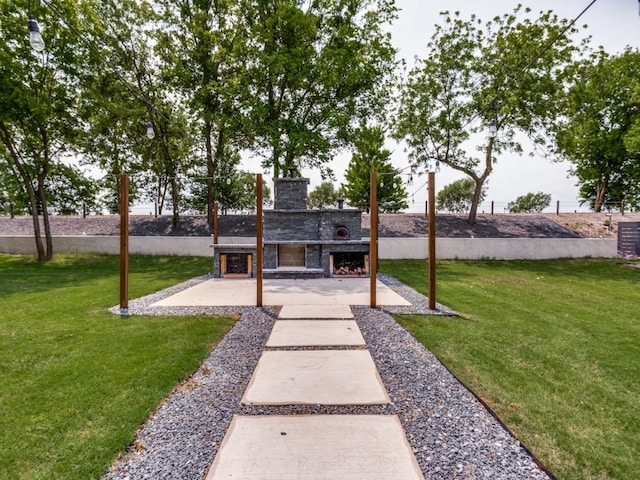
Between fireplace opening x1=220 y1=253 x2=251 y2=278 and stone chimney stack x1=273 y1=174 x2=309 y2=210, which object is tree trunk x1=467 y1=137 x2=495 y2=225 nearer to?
stone chimney stack x1=273 y1=174 x2=309 y2=210

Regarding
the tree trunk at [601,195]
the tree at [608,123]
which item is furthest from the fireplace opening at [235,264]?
the tree trunk at [601,195]

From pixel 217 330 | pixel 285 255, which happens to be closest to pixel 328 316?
pixel 217 330

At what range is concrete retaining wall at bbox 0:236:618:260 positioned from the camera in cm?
1540

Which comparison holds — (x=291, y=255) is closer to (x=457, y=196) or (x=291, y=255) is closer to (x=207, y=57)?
(x=207, y=57)

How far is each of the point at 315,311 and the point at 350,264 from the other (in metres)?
Result: 5.05

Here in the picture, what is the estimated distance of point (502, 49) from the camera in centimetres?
1609

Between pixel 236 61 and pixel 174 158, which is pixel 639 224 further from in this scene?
pixel 174 158

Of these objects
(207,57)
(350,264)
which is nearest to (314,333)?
(350,264)

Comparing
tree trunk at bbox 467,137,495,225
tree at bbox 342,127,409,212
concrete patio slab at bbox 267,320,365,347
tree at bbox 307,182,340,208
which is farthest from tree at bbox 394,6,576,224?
tree at bbox 307,182,340,208

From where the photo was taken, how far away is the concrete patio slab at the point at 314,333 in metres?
4.68

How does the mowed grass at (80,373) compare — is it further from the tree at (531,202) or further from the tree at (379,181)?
the tree at (531,202)

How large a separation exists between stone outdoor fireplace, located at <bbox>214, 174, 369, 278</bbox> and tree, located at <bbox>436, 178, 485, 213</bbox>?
39.1 metres

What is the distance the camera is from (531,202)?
57.2 meters

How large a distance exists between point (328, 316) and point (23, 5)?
18.3 meters
